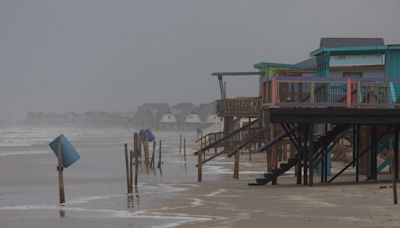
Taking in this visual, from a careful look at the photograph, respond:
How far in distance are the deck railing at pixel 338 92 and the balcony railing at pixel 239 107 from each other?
1712 centimetres

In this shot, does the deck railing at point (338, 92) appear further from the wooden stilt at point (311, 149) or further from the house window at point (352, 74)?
the house window at point (352, 74)

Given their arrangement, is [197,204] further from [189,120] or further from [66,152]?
[189,120]

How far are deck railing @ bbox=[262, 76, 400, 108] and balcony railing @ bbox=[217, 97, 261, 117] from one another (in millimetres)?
17115

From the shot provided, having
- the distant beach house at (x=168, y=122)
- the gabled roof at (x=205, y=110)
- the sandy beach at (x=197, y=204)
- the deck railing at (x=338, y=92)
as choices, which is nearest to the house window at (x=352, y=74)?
the deck railing at (x=338, y=92)

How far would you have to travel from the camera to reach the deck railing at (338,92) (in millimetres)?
21719

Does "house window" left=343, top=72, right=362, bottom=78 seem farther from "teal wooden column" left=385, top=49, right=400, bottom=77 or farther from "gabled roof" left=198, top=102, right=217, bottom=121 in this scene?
"gabled roof" left=198, top=102, right=217, bottom=121

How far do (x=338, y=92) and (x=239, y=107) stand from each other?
18731 millimetres

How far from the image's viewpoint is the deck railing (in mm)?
21719

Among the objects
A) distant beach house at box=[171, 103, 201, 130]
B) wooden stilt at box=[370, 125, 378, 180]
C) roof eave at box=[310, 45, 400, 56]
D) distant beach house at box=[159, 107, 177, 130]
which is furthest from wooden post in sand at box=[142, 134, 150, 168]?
distant beach house at box=[159, 107, 177, 130]

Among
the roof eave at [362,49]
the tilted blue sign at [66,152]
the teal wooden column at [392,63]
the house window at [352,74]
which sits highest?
the roof eave at [362,49]

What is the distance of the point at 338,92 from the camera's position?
77.7 ft

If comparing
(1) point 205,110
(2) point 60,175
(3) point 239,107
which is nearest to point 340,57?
(2) point 60,175

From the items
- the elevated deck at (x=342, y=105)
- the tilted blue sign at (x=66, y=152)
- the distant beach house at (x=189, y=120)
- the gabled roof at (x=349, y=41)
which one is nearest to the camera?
the elevated deck at (x=342, y=105)

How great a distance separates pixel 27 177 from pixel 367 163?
1629 cm
